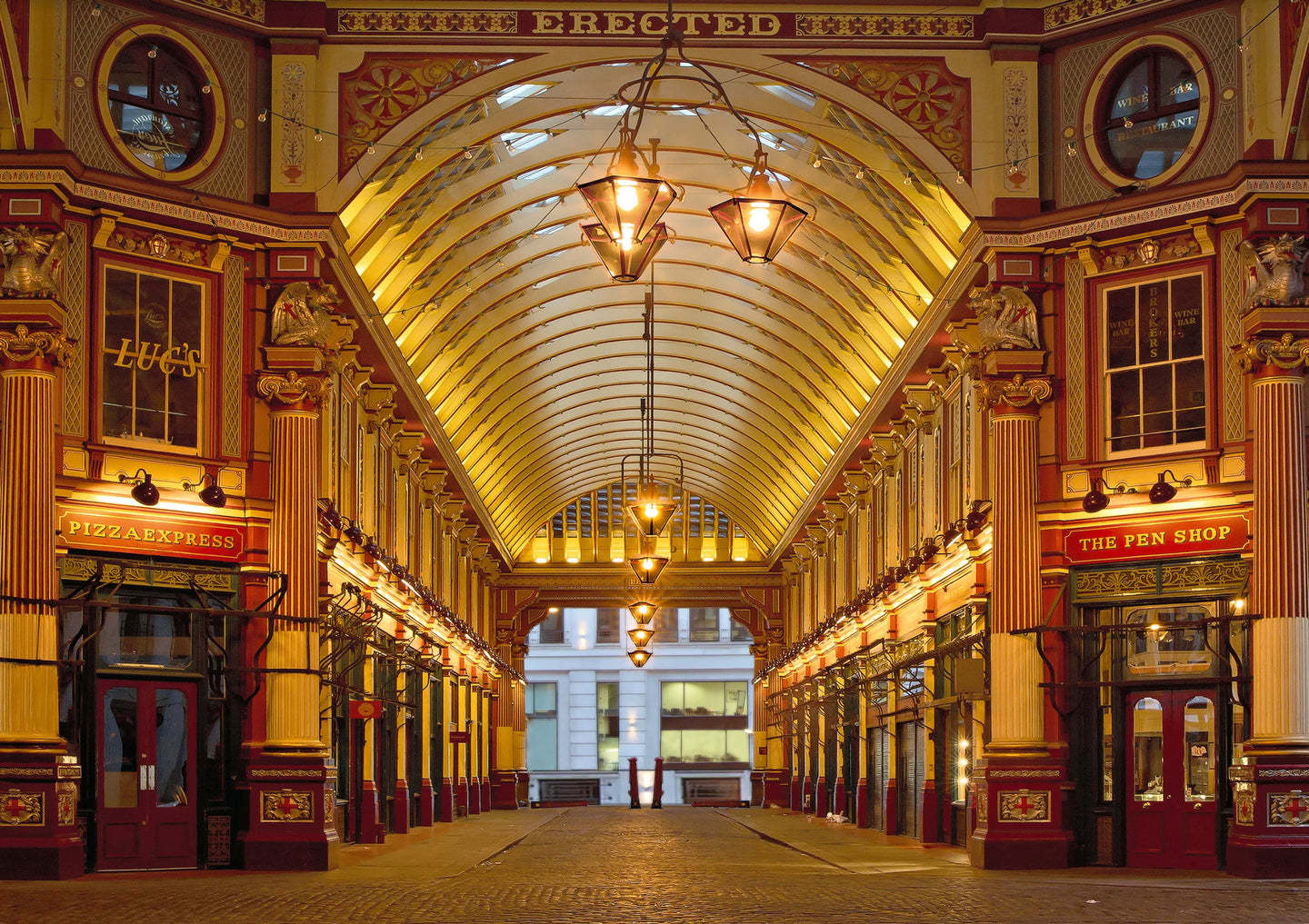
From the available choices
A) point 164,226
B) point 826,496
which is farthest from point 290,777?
point 826,496

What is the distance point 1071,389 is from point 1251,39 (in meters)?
4.40

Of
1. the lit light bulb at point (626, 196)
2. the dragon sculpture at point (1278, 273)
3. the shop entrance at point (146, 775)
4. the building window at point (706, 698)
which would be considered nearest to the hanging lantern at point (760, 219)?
the lit light bulb at point (626, 196)

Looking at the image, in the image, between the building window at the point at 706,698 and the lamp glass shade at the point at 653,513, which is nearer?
the lamp glass shade at the point at 653,513

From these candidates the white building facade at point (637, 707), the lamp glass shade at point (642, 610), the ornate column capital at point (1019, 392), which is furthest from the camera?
the white building facade at point (637, 707)

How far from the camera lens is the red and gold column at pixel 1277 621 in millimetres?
18328

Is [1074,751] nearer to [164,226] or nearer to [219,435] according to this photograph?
[219,435]

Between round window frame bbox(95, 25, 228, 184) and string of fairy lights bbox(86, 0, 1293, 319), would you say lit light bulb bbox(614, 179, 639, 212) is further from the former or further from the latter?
round window frame bbox(95, 25, 228, 184)

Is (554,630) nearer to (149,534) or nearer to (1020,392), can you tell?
(1020,392)

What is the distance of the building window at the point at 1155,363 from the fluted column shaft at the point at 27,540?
39.0ft

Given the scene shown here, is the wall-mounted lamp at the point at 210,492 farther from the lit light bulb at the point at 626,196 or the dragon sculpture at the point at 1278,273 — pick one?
the dragon sculpture at the point at 1278,273

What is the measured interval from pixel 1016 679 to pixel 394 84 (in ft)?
33.6

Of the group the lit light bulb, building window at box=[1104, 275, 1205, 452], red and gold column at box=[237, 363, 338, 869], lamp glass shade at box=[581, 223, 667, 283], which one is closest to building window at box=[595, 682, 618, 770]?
red and gold column at box=[237, 363, 338, 869]

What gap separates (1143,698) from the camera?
803 inches

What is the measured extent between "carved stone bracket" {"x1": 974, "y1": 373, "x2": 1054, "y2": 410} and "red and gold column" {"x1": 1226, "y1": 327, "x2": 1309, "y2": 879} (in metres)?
2.38
